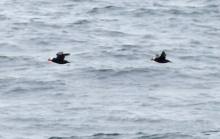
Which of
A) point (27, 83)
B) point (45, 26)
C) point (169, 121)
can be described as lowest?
point (169, 121)

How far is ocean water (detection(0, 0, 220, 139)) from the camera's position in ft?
102

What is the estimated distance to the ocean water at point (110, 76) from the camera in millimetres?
30984

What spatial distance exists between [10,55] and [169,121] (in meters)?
11.6

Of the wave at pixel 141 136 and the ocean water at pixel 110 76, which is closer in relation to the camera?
the wave at pixel 141 136

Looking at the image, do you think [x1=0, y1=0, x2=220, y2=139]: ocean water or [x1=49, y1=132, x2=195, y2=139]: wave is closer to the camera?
[x1=49, y1=132, x2=195, y2=139]: wave

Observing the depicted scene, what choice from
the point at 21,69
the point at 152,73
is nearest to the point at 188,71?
the point at 152,73

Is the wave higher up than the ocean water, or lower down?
lower down

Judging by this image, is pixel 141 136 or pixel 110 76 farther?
pixel 110 76

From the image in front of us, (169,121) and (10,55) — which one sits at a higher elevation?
(10,55)

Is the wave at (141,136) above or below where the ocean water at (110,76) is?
below

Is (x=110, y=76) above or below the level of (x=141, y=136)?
above

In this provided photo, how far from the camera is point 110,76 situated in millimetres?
36156

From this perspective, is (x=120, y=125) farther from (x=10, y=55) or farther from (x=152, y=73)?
(x=10, y=55)

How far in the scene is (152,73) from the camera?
36.5 metres
